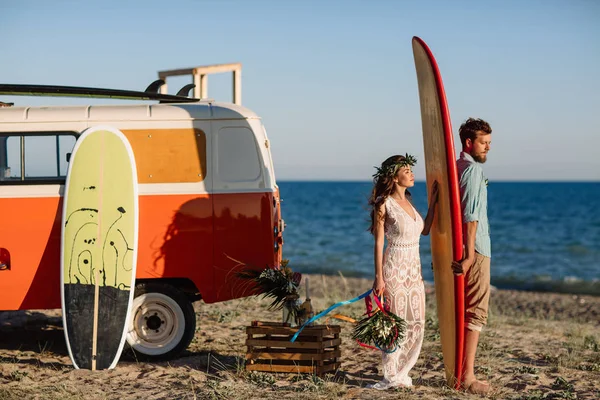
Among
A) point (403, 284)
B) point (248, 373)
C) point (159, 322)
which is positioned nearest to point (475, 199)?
point (403, 284)

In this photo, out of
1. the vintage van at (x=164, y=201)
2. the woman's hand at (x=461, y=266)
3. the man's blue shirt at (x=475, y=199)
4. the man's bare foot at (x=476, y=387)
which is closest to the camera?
the woman's hand at (x=461, y=266)

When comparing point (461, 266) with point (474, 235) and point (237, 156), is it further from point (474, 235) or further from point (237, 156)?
point (237, 156)

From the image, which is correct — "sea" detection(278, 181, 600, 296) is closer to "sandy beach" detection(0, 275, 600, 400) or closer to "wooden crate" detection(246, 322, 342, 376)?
"wooden crate" detection(246, 322, 342, 376)

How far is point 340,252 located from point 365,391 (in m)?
27.9

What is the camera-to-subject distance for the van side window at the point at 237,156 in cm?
815

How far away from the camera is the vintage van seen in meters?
8.09

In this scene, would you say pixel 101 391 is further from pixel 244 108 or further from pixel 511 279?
pixel 511 279

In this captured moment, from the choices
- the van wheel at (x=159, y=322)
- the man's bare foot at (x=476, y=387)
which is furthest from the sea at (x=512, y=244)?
the van wheel at (x=159, y=322)

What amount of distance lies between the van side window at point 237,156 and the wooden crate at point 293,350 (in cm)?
160

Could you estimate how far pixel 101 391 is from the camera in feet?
23.1

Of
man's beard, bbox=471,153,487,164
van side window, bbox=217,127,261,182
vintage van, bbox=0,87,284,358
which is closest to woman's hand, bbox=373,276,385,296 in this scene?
man's beard, bbox=471,153,487,164

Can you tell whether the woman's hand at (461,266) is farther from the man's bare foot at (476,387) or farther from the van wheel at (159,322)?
the van wheel at (159,322)

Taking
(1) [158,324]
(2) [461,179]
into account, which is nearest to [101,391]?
(1) [158,324]

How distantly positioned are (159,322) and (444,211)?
343cm
